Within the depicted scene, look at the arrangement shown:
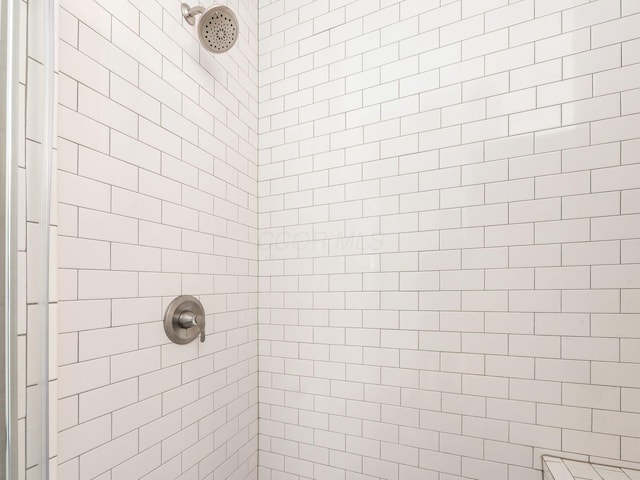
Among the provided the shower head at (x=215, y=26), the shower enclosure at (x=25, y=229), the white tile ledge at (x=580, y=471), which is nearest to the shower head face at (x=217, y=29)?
the shower head at (x=215, y=26)

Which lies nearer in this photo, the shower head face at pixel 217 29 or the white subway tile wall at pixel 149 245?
the white subway tile wall at pixel 149 245

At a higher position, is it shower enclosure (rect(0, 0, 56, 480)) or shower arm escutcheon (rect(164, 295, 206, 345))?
shower enclosure (rect(0, 0, 56, 480))

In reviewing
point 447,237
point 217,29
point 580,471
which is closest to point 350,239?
point 447,237

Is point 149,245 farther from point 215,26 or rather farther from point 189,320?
point 215,26

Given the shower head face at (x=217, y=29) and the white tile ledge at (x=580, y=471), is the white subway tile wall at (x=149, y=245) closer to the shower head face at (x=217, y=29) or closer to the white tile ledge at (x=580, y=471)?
the shower head face at (x=217, y=29)

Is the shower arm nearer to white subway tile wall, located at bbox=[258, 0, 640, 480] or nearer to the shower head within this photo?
the shower head

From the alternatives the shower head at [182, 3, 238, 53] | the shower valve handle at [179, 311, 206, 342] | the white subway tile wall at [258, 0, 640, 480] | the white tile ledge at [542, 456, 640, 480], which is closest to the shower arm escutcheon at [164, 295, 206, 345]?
the shower valve handle at [179, 311, 206, 342]

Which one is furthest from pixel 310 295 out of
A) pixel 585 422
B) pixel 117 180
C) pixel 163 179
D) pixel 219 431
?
pixel 585 422

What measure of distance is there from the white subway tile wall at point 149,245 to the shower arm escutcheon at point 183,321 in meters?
0.03

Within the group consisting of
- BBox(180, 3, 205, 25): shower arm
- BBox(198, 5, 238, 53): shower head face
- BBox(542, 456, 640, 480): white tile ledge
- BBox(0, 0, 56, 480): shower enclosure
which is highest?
BBox(180, 3, 205, 25): shower arm

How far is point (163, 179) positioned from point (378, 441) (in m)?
1.25

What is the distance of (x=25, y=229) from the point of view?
0.55m

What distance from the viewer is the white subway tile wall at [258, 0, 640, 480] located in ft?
3.74

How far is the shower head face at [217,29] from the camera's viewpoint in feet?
3.91
